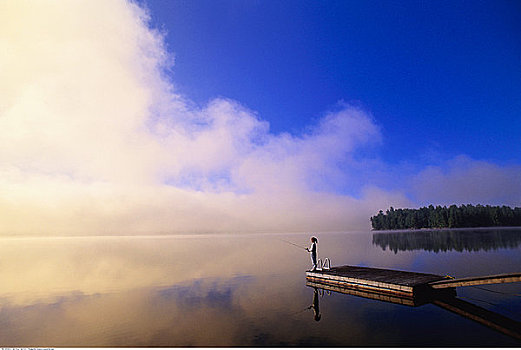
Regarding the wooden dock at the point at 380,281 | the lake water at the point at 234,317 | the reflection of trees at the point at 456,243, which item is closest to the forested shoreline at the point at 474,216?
the reflection of trees at the point at 456,243

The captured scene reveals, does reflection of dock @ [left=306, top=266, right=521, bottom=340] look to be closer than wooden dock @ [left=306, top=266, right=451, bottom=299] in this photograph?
Yes

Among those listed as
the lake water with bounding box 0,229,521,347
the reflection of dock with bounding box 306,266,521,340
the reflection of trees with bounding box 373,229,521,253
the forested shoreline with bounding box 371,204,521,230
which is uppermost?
the forested shoreline with bounding box 371,204,521,230

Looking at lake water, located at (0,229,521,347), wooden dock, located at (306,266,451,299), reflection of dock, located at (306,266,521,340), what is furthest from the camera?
wooden dock, located at (306,266,451,299)

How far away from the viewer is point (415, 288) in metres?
15.5

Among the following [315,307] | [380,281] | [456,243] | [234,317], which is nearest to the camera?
[234,317]

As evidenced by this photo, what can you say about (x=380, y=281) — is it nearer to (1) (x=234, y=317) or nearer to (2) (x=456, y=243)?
(1) (x=234, y=317)

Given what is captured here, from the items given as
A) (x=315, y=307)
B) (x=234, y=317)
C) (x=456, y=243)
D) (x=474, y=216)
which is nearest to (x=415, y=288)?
(x=315, y=307)

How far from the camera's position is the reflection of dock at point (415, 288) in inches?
494

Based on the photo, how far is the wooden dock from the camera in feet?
52.1

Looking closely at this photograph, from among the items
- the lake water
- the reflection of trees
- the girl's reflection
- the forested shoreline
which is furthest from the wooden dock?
the forested shoreline

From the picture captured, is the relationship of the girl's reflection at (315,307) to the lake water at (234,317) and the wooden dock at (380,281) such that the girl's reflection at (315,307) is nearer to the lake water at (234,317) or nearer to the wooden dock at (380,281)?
the lake water at (234,317)

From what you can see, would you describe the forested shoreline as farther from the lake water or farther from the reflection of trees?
the lake water

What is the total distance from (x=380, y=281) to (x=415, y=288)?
2.13 meters

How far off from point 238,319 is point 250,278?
12.0m
